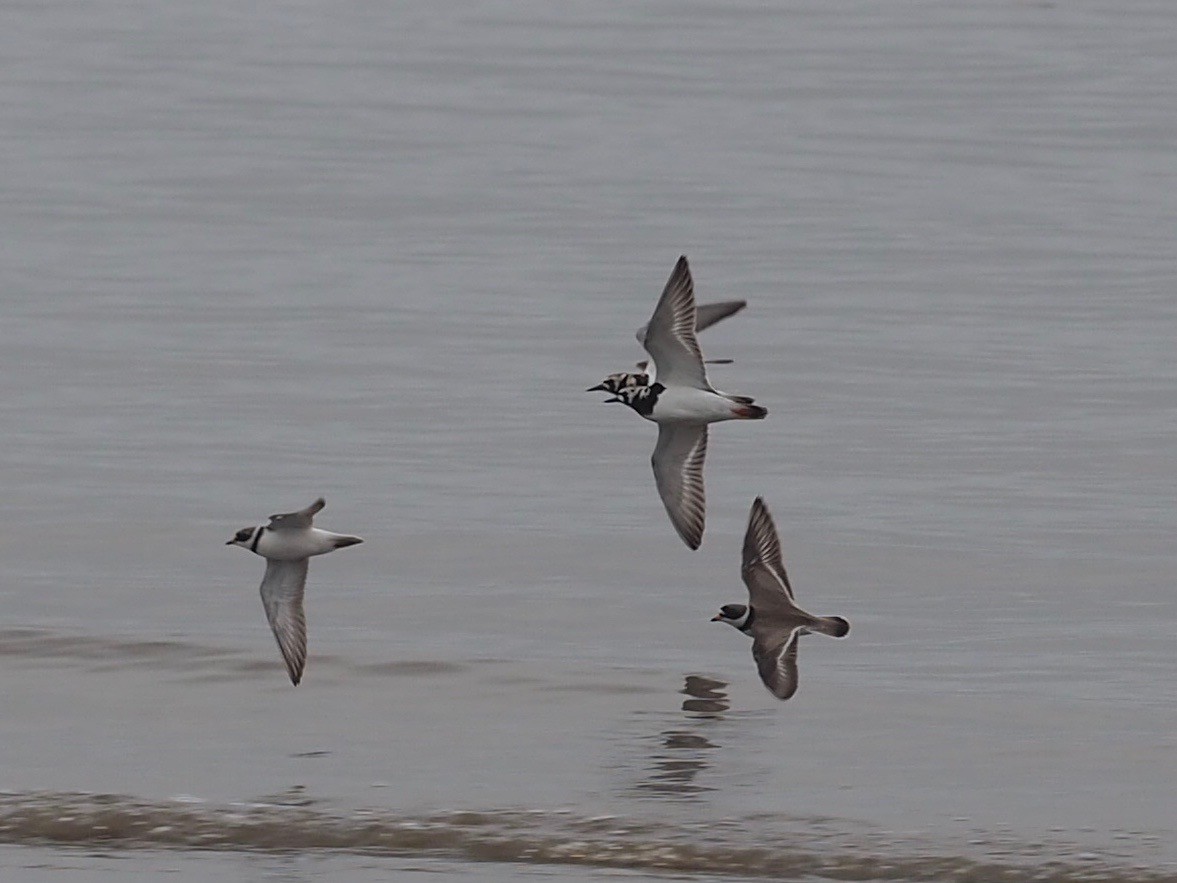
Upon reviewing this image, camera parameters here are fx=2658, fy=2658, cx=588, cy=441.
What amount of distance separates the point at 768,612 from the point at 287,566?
8.29ft

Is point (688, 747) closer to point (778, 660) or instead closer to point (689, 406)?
point (778, 660)

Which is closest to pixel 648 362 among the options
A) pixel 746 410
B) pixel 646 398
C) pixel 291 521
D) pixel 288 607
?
pixel 646 398

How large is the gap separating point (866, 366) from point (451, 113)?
1852 centimetres

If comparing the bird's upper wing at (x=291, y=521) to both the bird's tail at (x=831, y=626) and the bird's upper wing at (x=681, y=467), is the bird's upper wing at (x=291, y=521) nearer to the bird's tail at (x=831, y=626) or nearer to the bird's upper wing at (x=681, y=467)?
the bird's upper wing at (x=681, y=467)

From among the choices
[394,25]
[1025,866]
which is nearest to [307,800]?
[1025,866]

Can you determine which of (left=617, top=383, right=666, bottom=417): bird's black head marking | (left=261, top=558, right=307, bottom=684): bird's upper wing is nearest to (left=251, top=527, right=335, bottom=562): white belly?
(left=261, top=558, right=307, bottom=684): bird's upper wing

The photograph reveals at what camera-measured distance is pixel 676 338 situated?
14.1 metres

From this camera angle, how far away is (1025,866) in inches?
432

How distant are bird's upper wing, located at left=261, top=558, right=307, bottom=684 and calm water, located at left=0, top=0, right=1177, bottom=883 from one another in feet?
1.16

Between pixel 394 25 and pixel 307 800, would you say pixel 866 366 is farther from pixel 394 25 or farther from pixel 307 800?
pixel 394 25

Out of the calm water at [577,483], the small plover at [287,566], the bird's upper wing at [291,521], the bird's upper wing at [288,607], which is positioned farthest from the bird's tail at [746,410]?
the bird's upper wing at [288,607]

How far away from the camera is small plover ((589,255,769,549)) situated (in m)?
14.0

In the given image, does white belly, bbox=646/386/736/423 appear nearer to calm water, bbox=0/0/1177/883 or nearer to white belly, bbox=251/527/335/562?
calm water, bbox=0/0/1177/883

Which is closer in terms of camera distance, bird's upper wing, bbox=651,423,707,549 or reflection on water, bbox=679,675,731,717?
reflection on water, bbox=679,675,731,717
